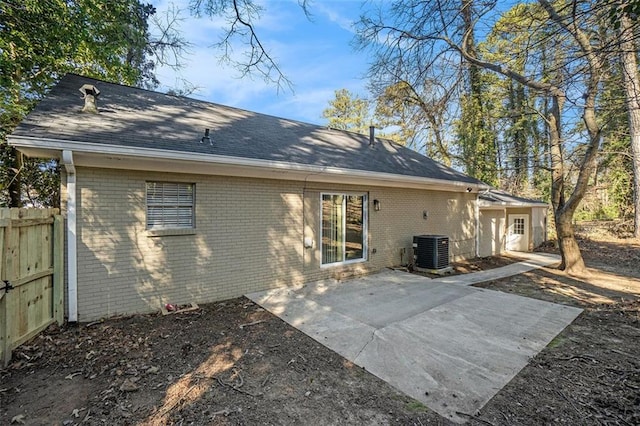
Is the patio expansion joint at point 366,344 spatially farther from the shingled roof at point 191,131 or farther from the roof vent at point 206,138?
the roof vent at point 206,138

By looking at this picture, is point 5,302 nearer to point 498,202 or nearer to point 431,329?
point 431,329

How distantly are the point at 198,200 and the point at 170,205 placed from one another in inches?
18.8

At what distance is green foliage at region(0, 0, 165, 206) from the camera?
259 inches

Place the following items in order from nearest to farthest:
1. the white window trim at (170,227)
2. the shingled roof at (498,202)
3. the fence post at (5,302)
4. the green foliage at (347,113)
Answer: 1. the fence post at (5,302)
2. the white window trim at (170,227)
3. the shingled roof at (498,202)
4. the green foliage at (347,113)

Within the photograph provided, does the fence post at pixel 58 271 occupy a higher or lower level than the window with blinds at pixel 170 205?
lower

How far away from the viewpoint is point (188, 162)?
507 cm

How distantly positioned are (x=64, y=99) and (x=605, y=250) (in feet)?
61.7

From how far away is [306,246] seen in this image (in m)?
7.01

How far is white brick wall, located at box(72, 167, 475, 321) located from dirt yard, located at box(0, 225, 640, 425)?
2.00ft

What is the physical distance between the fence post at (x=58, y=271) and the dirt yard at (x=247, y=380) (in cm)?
28

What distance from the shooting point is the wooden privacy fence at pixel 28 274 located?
11.2 feet

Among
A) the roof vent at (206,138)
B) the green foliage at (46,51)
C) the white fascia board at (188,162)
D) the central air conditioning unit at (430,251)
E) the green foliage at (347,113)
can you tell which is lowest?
the central air conditioning unit at (430,251)

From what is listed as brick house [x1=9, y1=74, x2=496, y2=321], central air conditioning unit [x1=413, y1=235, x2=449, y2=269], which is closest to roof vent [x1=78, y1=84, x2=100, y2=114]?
brick house [x1=9, y1=74, x2=496, y2=321]

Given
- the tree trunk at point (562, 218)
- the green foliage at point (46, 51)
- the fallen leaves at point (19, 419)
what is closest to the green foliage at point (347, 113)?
the tree trunk at point (562, 218)
